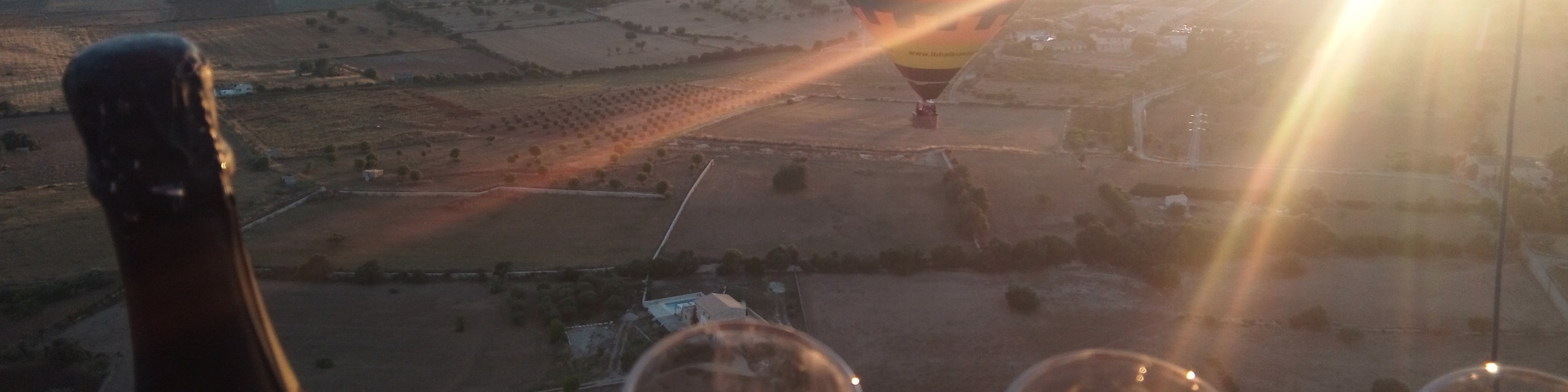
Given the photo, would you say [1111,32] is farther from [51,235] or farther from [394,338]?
[51,235]

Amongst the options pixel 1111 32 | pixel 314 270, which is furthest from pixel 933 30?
pixel 1111 32

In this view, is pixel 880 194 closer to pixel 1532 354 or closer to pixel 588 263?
pixel 588 263

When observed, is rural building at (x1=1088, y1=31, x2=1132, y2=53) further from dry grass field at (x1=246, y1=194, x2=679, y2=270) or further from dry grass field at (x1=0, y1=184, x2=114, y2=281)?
dry grass field at (x1=0, y1=184, x2=114, y2=281)

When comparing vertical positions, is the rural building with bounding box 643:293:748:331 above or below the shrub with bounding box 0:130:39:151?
below

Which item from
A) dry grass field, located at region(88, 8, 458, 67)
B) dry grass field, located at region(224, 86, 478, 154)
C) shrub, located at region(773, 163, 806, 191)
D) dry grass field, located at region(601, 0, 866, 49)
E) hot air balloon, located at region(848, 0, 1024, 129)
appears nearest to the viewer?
hot air balloon, located at region(848, 0, 1024, 129)

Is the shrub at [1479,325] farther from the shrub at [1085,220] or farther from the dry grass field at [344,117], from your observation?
the dry grass field at [344,117]

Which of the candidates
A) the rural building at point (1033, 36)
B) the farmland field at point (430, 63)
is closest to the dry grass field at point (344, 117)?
the farmland field at point (430, 63)

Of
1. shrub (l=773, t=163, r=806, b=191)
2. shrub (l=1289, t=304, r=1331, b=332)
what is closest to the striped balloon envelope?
shrub (l=773, t=163, r=806, b=191)

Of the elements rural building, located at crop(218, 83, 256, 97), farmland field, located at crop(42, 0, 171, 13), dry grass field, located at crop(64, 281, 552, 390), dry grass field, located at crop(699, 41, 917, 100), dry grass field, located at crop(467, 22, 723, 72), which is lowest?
dry grass field, located at crop(64, 281, 552, 390)
